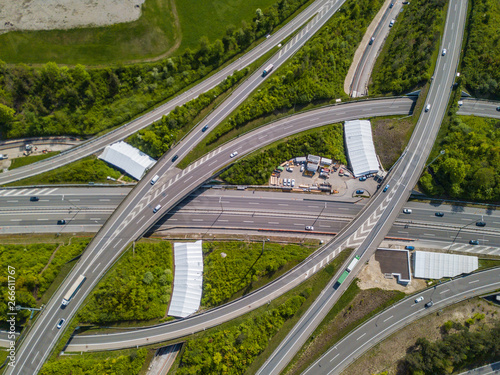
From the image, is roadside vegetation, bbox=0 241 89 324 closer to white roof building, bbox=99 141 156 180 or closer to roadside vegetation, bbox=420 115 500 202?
white roof building, bbox=99 141 156 180

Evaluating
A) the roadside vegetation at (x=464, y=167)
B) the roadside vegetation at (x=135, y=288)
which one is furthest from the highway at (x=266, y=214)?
the roadside vegetation at (x=135, y=288)

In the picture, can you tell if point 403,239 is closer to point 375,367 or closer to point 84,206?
point 375,367

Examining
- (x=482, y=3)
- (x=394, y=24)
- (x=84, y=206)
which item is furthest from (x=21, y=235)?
(x=482, y=3)

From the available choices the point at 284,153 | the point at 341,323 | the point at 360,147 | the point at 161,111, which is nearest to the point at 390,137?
the point at 360,147

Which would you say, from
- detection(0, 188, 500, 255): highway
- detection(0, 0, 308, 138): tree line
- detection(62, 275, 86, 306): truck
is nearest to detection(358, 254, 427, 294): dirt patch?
detection(0, 188, 500, 255): highway

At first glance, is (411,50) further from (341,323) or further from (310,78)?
(341,323)

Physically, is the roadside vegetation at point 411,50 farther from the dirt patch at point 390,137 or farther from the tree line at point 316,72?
the dirt patch at point 390,137
